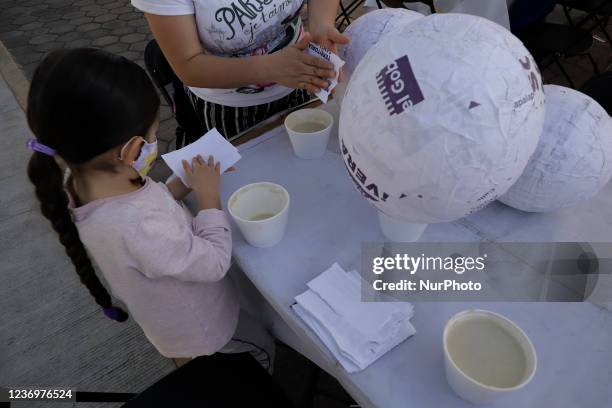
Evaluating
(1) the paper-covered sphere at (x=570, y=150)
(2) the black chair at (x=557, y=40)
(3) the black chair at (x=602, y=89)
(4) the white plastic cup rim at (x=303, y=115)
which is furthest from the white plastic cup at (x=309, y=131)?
(2) the black chair at (x=557, y=40)

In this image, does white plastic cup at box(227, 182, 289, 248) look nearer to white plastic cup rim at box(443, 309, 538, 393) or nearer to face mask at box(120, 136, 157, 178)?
face mask at box(120, 136, 157, 178)

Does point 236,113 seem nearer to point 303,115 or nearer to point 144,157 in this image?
point 303,115

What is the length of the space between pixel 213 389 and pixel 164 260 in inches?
14.1

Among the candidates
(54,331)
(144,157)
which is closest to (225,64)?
(144,157)

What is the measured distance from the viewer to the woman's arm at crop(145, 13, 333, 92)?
2.99ft

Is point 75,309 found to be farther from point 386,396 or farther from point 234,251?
point 386,396

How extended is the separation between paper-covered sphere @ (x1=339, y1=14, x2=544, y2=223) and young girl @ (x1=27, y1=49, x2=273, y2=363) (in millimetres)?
400

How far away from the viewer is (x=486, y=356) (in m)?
0.59

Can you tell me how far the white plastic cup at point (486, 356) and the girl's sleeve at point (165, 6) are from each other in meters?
0.88

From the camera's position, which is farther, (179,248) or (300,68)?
(300,68)

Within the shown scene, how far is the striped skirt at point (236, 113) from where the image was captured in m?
1.23

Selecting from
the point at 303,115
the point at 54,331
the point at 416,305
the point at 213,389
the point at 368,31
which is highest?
the point at 368,31

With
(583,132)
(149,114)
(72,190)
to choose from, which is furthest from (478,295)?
(72,190)

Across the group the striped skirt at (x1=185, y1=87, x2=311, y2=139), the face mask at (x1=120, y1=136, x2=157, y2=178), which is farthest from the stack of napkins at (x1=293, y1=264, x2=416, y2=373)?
the striped skirt at (x1=185, y1=87, x2=311, y2=139)
